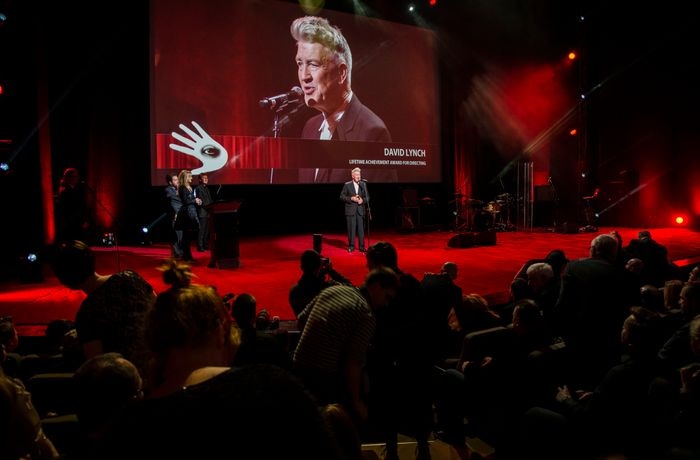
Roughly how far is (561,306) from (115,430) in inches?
139

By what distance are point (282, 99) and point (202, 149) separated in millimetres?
2004

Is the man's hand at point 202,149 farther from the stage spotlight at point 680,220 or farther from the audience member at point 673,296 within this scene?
the stage spotlight at point 680,220

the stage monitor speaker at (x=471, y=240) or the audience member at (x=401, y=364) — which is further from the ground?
the stage monitor speaker at (x=471, y=240)

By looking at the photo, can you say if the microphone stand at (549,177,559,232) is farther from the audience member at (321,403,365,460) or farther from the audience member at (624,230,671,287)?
the audience member at (321,403,365,460)

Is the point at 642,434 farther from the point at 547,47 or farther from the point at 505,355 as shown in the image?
the point at 547,47

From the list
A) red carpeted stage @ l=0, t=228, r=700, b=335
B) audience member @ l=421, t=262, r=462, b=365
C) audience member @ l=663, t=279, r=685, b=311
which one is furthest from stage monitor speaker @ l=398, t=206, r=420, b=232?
audience member @ l=421, t=262, r=462, b=365

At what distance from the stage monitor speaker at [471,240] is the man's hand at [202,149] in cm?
466

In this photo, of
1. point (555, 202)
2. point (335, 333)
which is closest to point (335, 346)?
point (335, 333)

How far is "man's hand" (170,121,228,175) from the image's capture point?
9758 mm

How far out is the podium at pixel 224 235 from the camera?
7.56m

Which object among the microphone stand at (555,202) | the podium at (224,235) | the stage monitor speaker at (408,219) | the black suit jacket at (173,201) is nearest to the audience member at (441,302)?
the podium at (224,235)

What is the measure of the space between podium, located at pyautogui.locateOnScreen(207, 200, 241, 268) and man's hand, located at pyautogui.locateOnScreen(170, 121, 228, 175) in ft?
8.86

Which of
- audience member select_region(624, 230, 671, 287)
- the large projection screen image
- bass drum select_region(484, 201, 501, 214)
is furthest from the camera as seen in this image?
bass drum select_region(484, 201, 501, 214)

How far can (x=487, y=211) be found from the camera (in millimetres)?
12328
